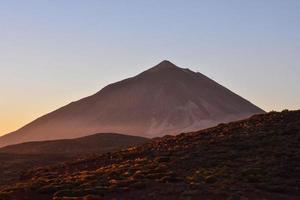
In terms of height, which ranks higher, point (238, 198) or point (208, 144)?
point (208, 144)

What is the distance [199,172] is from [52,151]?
246 feet

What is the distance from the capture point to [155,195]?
34594 mm

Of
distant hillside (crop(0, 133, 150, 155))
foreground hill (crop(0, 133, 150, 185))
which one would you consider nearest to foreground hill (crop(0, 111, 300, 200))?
foreground hill (crop(0, 133, 150, 185))

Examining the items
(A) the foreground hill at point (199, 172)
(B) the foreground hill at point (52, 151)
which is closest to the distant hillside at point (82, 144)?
(B) the foreground hill at point (52, 151)

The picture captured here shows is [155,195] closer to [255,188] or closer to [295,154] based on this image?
[255,188]

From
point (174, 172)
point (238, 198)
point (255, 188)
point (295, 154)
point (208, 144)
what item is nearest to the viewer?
point (238, 198)

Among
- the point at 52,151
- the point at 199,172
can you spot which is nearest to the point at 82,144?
the point at 52,151

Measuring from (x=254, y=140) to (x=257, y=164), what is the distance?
8837 millimetres

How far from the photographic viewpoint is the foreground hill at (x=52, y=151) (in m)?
77.6

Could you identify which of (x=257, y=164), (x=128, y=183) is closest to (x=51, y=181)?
(x=128, y=183)

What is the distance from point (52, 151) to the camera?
11275cm

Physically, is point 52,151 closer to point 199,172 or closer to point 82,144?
point 82,144

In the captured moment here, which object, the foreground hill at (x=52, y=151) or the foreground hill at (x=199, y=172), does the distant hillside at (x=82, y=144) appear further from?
the foreground hill at (x=199, y=172)

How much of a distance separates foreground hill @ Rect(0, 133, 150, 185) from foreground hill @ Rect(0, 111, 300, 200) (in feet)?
58.2
